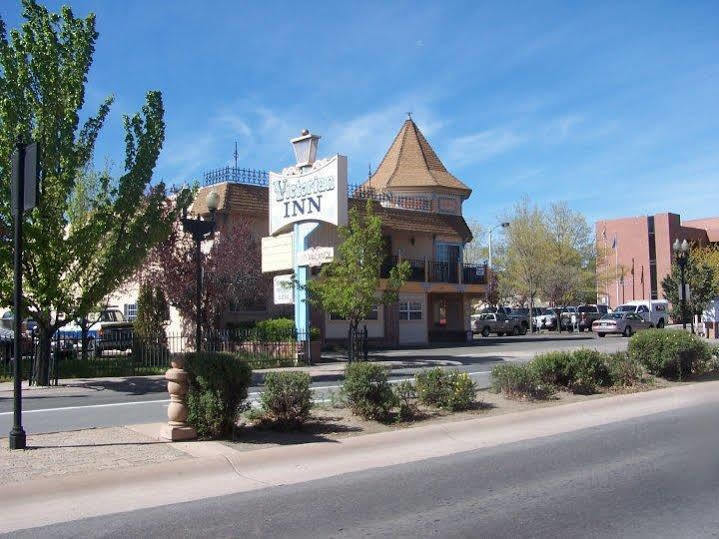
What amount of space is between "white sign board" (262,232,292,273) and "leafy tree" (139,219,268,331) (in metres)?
1.24

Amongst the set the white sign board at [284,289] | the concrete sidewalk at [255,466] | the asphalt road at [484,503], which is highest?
the white sign board at [284,289]

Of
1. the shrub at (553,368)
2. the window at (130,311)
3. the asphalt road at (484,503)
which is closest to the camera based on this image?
the asphalt road at (484,503)

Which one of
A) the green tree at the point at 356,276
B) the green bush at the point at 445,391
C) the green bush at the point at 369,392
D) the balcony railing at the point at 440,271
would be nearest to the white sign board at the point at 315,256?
the green tree at the point at 356,276

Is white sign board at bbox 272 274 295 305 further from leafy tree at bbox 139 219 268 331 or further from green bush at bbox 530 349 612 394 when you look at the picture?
green bush at bbox 530 349 612 394

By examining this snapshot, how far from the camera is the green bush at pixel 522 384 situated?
41.5 ft

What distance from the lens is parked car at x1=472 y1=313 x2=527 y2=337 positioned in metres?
47.8

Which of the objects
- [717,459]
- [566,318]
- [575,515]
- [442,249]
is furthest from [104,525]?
[566,318]

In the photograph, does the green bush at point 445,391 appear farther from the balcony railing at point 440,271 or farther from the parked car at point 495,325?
the parked car at point 495,325

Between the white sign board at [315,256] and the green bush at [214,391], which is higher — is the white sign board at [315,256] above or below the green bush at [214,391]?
above

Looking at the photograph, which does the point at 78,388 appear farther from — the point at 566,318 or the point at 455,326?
the point at 566,318

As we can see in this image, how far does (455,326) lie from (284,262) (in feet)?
54.2

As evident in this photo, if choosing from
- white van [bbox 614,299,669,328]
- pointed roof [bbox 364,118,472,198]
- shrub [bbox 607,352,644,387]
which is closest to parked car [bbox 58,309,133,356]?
shrub [bbox 607,352,644,387]

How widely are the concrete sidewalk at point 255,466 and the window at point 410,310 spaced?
2320cm

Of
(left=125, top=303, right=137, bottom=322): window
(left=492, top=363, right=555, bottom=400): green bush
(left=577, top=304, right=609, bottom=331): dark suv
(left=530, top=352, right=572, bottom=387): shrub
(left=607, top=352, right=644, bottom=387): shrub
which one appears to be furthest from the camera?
(left=577, top=304, right=609, bottom=331): dark suv
